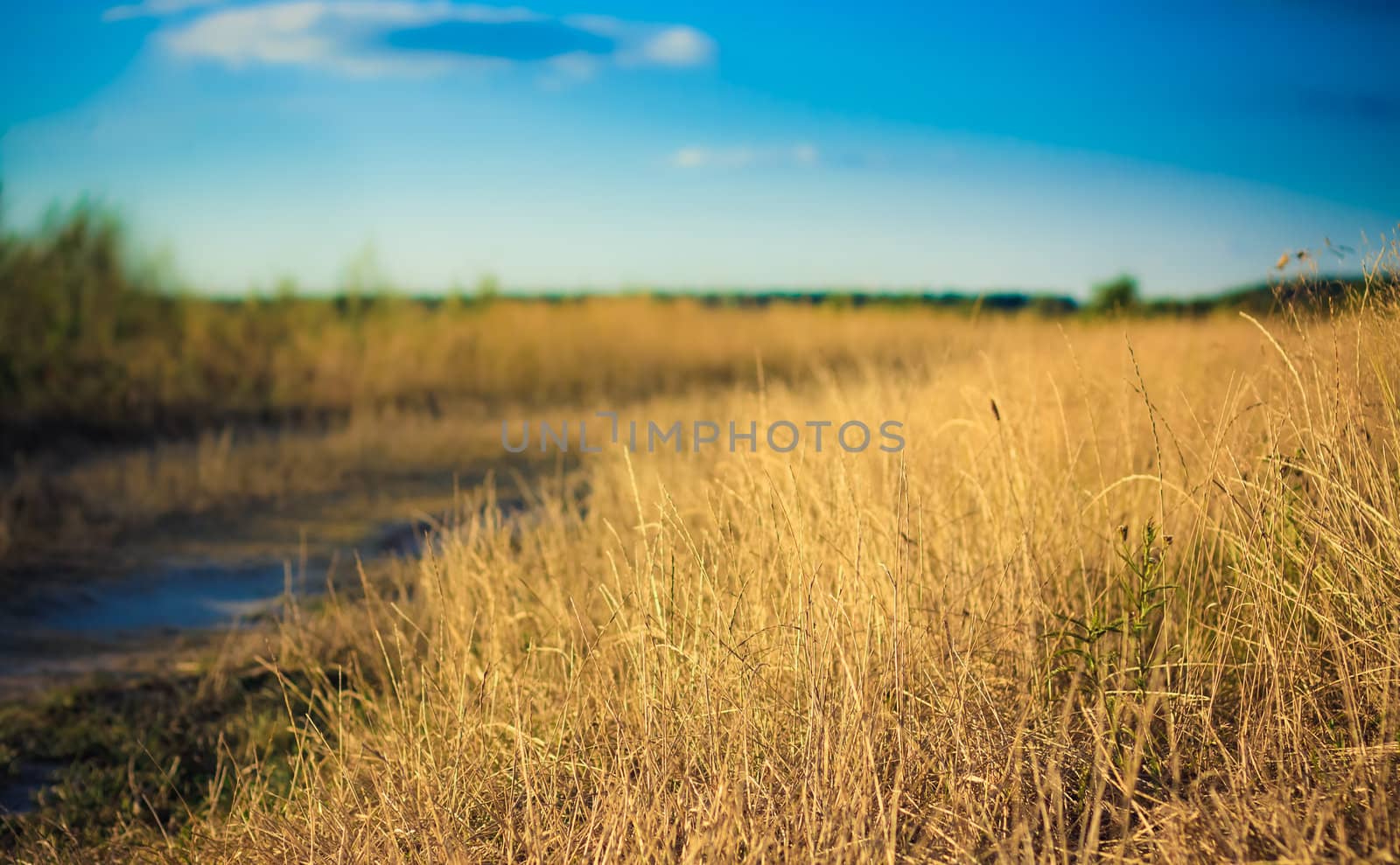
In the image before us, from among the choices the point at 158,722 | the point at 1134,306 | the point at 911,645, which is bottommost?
the point at 158,722

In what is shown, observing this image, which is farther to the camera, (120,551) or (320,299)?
(320,299)

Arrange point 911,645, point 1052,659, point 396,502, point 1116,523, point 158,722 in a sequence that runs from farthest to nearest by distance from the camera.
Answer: point 396,502
point 158,722
point 1116,523
point 1052,659
point 911,645

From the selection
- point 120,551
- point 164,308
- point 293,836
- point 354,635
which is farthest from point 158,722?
point 164,308

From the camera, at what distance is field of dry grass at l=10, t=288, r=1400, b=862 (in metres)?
1.98

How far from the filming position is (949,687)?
2330 millimetres

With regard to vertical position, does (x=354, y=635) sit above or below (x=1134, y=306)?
below

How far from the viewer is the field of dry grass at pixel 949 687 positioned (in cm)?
198

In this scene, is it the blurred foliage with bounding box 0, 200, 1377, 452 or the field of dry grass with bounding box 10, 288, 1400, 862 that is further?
the blurred foliage with bounding box 0, 200, 1377, 452

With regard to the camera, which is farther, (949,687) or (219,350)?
(219,350)

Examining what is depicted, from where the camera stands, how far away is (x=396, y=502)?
7652mm

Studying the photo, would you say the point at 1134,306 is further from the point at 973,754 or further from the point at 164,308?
the point at 164,308

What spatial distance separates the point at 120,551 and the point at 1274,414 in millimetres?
6760

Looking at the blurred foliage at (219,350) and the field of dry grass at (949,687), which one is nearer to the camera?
the field of dry grass at (949,687)

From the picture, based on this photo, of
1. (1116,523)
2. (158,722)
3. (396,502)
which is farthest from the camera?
(396,502)
